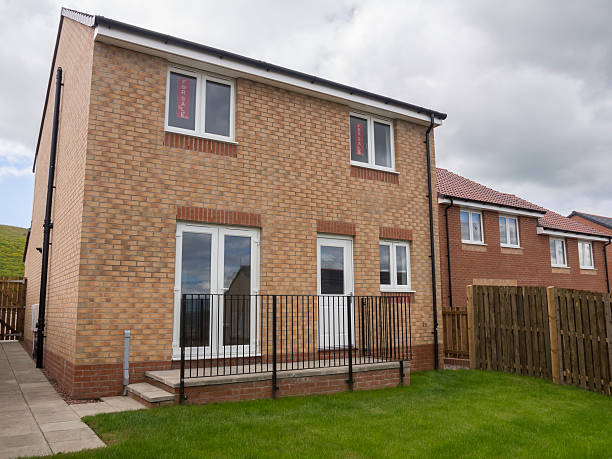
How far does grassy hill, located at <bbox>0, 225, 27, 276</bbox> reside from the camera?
3149cm

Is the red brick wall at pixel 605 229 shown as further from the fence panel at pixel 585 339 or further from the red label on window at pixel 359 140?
the red label on window at pixel 359 140

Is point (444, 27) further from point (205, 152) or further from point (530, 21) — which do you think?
point (205, 152)

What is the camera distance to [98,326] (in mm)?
6535

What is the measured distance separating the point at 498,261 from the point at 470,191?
2.64 m

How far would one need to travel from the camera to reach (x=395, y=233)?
9727mm

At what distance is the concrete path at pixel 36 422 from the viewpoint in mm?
4266

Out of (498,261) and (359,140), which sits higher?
(359,140)

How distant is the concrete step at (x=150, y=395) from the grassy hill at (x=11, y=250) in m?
28.0

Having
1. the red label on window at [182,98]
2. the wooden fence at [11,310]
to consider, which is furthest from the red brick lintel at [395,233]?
the wooden fence at [11,310]

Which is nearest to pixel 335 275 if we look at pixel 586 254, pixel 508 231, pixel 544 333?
pixel 544 333

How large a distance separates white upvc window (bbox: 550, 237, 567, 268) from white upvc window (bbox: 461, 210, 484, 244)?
556 cm

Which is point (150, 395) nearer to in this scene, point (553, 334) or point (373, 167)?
point (373, 167)

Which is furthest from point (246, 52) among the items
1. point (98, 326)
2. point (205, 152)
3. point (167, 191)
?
point (98, 326)

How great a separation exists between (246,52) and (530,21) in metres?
6.07
